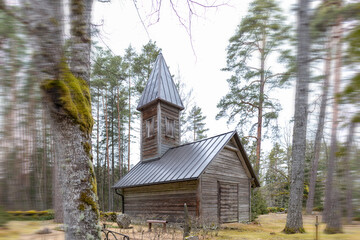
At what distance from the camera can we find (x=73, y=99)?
2998mm

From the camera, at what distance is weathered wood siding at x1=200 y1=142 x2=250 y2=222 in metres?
9.37

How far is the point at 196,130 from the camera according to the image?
27500mm

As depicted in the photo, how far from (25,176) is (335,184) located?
155 cm

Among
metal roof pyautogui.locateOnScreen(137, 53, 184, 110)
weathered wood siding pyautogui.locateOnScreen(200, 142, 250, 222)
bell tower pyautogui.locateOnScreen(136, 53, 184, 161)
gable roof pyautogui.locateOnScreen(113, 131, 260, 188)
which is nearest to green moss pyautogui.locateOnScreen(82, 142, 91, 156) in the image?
gable roof pyautogui.locateOnScreen(113, 131, 260, 188)

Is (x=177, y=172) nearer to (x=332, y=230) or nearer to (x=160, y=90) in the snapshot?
(x=160, y=90)

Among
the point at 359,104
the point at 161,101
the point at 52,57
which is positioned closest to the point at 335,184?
the point at 359,104

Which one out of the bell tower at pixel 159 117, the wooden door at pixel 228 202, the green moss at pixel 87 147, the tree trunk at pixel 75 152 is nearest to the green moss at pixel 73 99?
the tree trunk at pixel 75 152

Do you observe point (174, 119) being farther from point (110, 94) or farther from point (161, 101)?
point (110, 94)

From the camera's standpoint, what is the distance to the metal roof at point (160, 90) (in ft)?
44.1

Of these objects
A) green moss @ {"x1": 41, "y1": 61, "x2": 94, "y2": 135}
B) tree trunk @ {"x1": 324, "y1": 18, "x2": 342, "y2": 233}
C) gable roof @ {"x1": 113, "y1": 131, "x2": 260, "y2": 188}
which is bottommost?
gable roof @ {"x1": 113, "y1": 131, "x2": 260, "y2": 188}

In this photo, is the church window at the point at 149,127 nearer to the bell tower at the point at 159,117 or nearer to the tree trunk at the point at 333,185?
the bell tower at the point at 159,117

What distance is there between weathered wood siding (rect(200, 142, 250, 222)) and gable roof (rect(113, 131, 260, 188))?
528 mm

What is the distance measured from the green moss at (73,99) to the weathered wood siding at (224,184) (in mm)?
6707

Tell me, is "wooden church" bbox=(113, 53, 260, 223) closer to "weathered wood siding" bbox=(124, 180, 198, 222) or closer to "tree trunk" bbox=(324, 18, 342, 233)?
"weathered wood siding" bbox=(124, 180, 198, 222)
